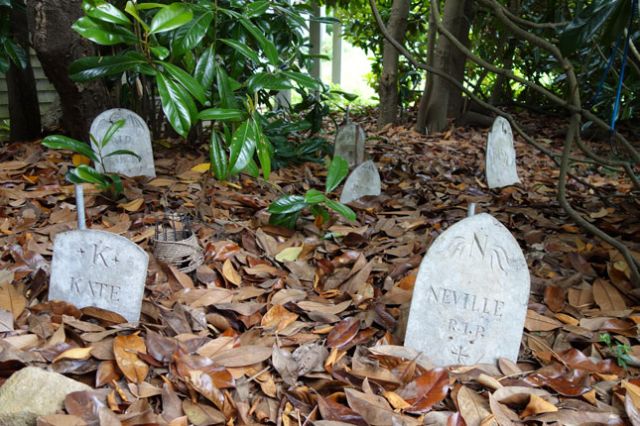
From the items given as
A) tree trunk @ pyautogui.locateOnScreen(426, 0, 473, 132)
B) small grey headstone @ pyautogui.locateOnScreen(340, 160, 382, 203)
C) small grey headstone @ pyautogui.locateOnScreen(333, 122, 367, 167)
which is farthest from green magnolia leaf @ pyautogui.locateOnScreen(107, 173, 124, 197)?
tree trunk @ pyautogui.locateOnScreen(426, 0, 473, 132)

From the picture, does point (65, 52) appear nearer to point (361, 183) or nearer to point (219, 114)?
point (219, 114)

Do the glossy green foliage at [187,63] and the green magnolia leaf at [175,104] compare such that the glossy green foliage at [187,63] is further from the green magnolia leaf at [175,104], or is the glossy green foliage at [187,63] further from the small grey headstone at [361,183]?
the small grey headstone at [361,183]

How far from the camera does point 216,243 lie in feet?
Answer: 5.69

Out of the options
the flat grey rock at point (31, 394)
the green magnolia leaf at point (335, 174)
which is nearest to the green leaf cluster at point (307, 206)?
the green magnolia leaf at point (335, 174)

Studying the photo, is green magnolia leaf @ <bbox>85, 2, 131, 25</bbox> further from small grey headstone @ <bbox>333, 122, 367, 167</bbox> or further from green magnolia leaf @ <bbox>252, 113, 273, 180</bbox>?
small grey headstone @ <bbox>333, 122, 367, 167</bbox>

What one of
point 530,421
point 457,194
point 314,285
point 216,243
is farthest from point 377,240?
point 530,421

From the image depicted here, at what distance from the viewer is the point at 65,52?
232cm

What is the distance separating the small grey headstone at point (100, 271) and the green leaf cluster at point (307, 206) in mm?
604

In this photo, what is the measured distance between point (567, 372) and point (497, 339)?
6.6 inches

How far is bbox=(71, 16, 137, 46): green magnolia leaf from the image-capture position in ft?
4.71

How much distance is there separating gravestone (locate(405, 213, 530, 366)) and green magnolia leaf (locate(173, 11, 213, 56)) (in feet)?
3.01

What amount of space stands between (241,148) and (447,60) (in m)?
2.65

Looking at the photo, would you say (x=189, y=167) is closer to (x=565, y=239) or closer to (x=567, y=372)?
(x=565, y=239)

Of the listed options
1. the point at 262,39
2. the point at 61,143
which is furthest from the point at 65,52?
the point at 262,39
